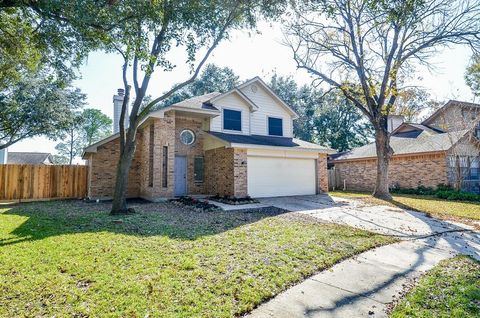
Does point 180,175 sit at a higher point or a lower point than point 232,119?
lower

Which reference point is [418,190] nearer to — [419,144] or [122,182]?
[419,144]

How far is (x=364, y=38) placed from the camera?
14.6 metres

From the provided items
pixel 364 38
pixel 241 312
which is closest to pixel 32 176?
pixel 241 312

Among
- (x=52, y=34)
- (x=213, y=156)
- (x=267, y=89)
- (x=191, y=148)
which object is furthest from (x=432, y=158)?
(x=52, y=34)

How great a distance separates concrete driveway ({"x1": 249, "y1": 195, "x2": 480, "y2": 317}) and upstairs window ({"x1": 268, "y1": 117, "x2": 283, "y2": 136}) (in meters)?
9.53

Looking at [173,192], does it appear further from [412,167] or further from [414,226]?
[412,167]

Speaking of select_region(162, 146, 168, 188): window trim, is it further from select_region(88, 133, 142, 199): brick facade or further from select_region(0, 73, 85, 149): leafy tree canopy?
select_region(0, 73, 85, 149): leafy tree canopy

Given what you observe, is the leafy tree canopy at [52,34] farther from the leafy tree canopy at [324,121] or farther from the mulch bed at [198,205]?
the leafy tree canopy at [324,121]

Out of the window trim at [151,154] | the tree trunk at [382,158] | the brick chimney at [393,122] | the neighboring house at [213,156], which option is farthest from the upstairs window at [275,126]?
the brick chimney at [393,122]

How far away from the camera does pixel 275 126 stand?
17250 millimetres

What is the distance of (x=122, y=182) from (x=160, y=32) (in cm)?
536

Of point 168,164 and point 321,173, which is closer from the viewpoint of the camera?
point 168,164

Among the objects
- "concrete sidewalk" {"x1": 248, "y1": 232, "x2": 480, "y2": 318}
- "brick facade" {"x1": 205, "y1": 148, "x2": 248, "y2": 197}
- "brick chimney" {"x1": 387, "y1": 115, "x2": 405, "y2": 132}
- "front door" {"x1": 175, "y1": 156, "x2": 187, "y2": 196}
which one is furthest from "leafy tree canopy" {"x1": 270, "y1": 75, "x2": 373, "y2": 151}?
"concrete sidewalk" {"x1": 248, "y1": 232, "x2": 480, "y2": 318}

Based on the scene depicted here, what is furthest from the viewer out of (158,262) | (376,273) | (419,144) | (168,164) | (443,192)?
(419,144)
